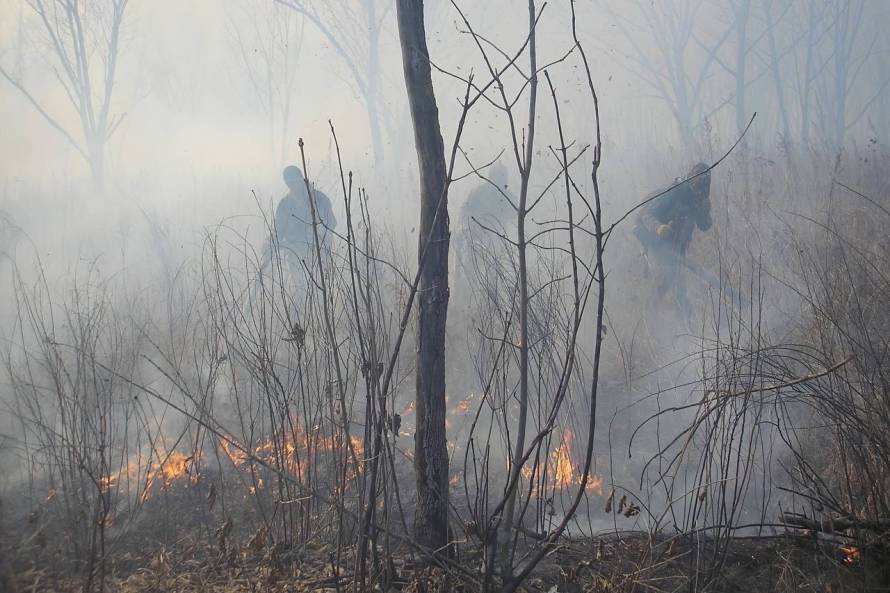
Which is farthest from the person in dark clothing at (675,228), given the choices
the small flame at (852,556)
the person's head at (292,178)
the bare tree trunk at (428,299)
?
the bare tree trunk at (428,299)

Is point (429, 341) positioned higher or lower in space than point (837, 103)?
lower

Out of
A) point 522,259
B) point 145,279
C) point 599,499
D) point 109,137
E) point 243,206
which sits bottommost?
point 599,499

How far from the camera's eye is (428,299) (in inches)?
84.7

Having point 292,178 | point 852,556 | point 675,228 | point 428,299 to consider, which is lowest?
point 852,556

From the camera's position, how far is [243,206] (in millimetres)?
13383

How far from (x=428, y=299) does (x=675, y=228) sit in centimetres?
490

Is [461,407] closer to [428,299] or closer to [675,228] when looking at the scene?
[675,228]

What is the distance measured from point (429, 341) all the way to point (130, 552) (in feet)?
6.67

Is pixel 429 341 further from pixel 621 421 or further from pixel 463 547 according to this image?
pixel 621 421

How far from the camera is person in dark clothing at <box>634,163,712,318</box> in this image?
6.09 meters

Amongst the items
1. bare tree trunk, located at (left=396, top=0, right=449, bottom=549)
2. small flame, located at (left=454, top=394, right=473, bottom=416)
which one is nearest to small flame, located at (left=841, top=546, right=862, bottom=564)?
bare tree trunk, located at (left=396, top=0, right=449, bottom=549)

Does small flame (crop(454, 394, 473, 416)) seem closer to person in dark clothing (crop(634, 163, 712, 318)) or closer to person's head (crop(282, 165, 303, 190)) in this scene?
person in dark clothing (crop(634, 163, 712, 318))

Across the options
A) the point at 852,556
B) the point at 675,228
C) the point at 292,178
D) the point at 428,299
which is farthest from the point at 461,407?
the point at 292,178

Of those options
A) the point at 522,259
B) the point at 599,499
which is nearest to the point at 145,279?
the point at 599,499
